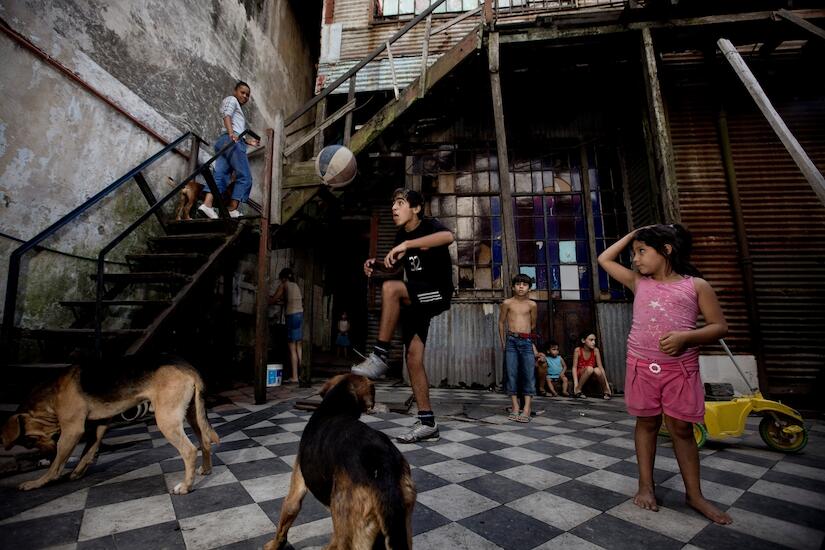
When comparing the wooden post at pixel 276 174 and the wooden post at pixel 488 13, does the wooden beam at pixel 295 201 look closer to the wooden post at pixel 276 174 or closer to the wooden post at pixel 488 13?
the wooden post at pixel 276 174

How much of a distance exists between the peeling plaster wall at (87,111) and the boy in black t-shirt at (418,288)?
13.4 ft

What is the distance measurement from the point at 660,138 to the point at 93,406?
799 centimetres

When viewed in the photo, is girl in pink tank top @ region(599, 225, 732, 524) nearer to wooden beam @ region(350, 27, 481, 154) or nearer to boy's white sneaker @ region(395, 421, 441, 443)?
boy's white sneaker @ region(395, 421, 441, 443)

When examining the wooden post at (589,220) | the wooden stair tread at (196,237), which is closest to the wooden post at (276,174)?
the wooden stair tread at (196,237)

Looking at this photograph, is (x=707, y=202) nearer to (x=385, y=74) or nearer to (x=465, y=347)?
(x=465, y=347)

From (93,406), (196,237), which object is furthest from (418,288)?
(196,237)

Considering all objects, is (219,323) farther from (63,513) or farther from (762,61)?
(762,61)

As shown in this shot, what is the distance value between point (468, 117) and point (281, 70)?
5748 millimetres

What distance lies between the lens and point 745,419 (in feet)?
10.3

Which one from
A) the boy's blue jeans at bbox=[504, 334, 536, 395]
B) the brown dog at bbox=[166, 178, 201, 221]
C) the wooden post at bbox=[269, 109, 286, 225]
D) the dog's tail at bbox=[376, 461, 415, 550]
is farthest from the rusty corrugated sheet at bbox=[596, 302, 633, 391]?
the brown dog at bbox=[166, 178, 201, 221]

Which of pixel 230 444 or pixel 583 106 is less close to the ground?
pixel 583 106

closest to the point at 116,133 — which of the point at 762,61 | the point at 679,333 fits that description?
the point at 679,333

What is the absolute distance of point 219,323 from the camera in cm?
657

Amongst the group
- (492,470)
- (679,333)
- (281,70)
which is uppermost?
(281,70)
